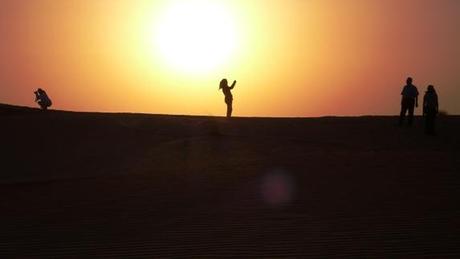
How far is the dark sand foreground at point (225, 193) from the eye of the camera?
986 cm

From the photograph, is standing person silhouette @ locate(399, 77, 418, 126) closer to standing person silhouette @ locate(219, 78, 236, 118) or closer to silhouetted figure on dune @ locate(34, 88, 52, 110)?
standing person silhouette @ locate(219, 78, 236, 118)

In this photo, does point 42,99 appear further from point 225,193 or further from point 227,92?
point 225,193

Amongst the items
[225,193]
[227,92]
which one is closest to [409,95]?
[227,92]

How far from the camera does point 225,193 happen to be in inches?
551

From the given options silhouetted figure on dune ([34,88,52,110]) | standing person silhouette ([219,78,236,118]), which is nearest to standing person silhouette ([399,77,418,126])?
standing person silhouette ([219,78,236,118])

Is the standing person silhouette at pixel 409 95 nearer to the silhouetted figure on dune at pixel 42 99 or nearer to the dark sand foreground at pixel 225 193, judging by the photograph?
the dark sand foreground at pixel 225 193

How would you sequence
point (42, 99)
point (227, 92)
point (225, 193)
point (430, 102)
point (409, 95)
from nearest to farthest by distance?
1. point (225, 193)
2. point (430, 102)
3. point (409, 95)
4. point (227, 92)
5. point (42, 99)

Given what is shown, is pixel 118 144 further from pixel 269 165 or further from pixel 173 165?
pixel 269 165

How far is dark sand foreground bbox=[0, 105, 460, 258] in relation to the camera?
32.3 ft

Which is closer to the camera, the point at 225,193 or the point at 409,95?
the point at 225,193

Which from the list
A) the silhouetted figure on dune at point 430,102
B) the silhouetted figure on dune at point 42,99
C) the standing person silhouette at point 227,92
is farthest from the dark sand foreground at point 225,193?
the silhouetted figure on dune at point 42,99

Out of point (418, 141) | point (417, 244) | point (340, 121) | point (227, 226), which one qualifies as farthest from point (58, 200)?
point (340, 121)

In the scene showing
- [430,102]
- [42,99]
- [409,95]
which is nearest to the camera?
[430,102]

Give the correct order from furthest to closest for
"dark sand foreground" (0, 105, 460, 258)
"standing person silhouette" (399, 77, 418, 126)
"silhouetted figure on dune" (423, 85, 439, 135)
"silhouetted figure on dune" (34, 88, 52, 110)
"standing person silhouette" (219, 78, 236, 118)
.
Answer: "silhouetted figure on dune" (34, 88, 52, 110) < "standing person silhouette" (219, 78, 236, 118) < "standing person silhouette" (399, 77, 418, 126) < "silhouetted figure on dune" (423, 85, 439, 135) < "dark sand foreground" (0, 105, 460, 258)
